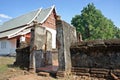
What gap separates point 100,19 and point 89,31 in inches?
132

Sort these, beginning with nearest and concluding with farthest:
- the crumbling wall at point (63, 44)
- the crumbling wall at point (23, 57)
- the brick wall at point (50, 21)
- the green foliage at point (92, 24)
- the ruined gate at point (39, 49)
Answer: the crumbling wall at point (63, 44)
the ruined gate at point (39, 49)
the crumbling wall at point (23, 57)
the brick wall at point (50, 21)
the green foliage at point (92, 24)

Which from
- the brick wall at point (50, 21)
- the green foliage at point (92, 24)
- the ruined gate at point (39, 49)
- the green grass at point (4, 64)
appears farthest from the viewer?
the green foliage at point (92, 24)

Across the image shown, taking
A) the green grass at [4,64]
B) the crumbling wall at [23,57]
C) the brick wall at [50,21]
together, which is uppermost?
the brick wall at [50,21]

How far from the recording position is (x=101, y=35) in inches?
1216

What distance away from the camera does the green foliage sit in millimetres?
31167

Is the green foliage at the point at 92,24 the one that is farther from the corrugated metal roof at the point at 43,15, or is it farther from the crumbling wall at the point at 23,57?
the crumbling wall at the point at 23,57

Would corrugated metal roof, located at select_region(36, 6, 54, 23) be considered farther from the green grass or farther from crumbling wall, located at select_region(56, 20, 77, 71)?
crumbling wall, located at select_region(56, 20, 77, 71)

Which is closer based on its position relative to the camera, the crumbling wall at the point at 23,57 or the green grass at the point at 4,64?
the green grass at the point at 4,64

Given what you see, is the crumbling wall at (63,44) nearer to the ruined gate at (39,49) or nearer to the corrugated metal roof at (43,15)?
the ruined gate at (39,49)

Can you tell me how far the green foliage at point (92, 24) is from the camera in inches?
1227

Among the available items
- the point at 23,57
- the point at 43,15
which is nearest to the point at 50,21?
the point at 43,15

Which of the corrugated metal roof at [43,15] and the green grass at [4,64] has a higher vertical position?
the corrugated metal roof at [43,15]

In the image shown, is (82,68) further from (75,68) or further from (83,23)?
(83,23)

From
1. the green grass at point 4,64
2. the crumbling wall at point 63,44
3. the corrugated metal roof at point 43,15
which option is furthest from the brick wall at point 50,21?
the crumbling wall at point 63,44
